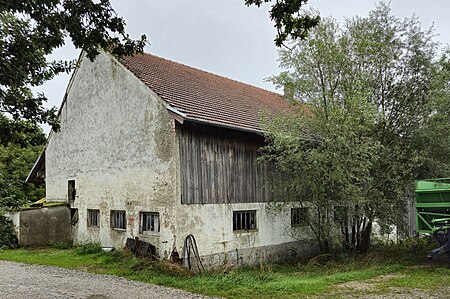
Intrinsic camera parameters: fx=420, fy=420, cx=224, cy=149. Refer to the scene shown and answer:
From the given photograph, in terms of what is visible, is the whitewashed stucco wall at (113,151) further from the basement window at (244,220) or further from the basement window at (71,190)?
the basement window at (244,220)

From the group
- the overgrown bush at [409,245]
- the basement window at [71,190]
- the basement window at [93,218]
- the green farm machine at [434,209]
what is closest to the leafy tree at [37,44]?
the basement window at [93,218]

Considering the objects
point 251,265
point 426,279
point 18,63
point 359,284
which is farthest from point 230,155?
point 18,63

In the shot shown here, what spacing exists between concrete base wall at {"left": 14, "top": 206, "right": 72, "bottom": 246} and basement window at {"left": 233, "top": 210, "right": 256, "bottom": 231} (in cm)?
702

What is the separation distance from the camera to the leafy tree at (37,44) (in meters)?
6.88

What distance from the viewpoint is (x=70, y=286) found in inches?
396

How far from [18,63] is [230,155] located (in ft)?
24.4

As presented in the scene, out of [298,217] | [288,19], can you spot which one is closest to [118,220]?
[298,217]

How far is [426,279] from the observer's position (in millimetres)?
10914

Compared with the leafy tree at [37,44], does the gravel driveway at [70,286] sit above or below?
below

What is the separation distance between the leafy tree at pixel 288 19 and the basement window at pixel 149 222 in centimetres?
713

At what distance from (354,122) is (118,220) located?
8.35 m

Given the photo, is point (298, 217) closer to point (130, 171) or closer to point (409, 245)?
point (409, 245)

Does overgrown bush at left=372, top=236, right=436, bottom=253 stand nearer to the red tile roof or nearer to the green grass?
the green grass

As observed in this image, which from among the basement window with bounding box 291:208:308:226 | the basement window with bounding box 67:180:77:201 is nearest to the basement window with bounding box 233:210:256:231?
the basement window with bounding box 291:208:308:226
